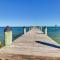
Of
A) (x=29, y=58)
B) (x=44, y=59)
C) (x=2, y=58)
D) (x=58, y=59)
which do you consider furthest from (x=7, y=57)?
(x=58, y=59)

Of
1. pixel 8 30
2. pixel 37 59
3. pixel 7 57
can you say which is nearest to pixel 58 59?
pixel 37 59

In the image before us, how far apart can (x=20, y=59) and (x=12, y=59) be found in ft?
0.80

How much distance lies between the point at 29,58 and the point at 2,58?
0.78 metres

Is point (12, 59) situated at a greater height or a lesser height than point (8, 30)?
lesser

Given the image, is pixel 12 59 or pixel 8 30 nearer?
pixel 12 59

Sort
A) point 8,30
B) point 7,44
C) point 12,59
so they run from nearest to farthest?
1. point 12,59
2. point 8,30
3. point 7,44

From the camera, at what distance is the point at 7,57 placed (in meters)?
5.34

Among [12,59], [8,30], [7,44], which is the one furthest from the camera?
[7,44]

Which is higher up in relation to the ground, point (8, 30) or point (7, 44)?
point (8, 30)

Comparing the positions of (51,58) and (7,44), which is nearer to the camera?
(51,58)

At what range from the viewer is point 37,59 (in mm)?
5262

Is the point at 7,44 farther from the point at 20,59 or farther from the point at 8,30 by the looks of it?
the point at 20,59

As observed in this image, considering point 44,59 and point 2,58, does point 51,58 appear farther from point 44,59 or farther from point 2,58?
point 2,58

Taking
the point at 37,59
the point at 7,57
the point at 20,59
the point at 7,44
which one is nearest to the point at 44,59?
the point at 37,59
